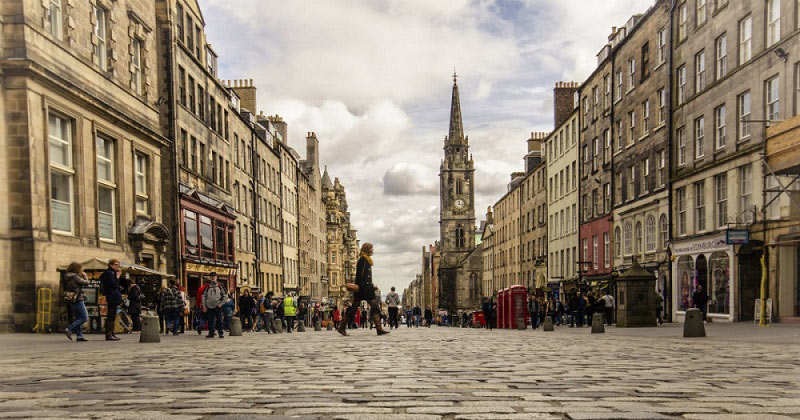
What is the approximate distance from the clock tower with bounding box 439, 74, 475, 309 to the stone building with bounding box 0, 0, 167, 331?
93.9 metres

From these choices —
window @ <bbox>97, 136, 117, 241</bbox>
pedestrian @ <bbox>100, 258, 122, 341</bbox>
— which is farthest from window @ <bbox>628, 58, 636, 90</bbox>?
pedestrian @ <bbox>100, 258, 122, 341</bbox>

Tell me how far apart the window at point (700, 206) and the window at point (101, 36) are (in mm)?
23508

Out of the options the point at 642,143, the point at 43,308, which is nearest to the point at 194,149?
the point at 43,308

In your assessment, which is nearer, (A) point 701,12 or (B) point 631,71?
(A) point 701,12

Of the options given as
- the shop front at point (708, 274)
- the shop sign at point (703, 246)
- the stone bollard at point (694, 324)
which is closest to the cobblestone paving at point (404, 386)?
the stone bollard at point (694, 324)

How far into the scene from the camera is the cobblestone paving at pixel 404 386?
4.71 m

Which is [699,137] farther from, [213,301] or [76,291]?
[76,291]

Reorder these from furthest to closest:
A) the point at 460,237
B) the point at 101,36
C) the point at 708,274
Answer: the point at 460,237, the point at 708,274, the point at 101,36

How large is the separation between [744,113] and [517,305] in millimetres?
12148

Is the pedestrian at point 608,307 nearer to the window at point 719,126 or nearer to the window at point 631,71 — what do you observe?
the window at point 719,126

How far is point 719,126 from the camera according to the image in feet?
89.4

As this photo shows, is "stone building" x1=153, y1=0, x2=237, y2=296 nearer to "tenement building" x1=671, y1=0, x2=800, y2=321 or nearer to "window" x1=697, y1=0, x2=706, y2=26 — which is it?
"tenement building" x1=671, y1=0, x2=800, y2=321

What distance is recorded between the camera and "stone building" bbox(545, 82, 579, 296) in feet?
159

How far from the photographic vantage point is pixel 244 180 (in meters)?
46.5
